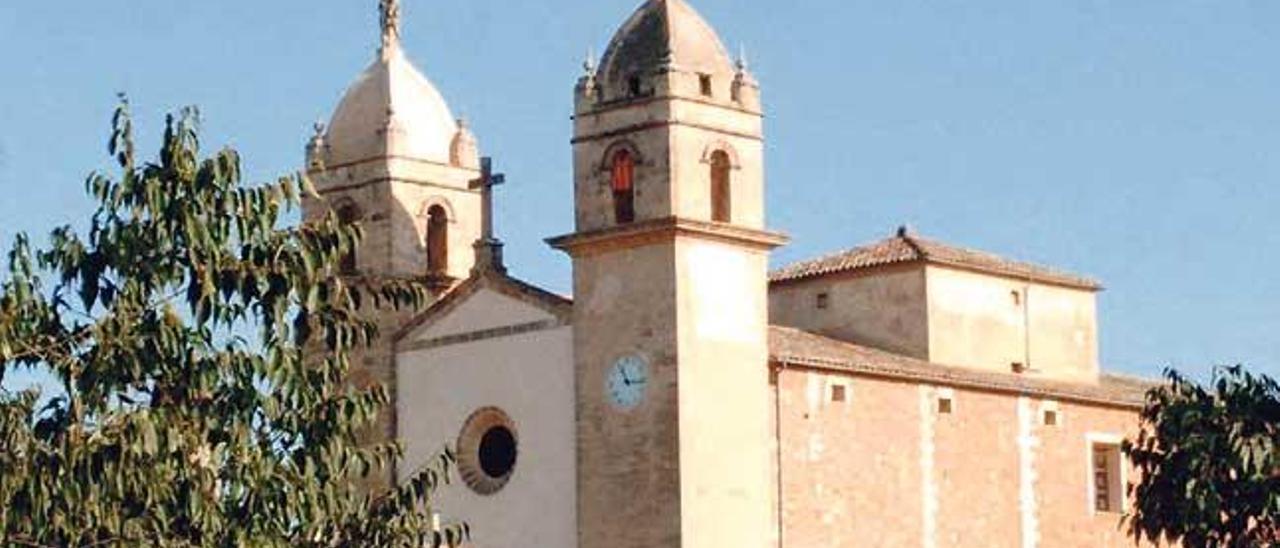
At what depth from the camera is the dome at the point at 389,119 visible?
47.5 metres

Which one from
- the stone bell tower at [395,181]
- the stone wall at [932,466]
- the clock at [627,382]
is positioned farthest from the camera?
the stone bell tower at [395,181]

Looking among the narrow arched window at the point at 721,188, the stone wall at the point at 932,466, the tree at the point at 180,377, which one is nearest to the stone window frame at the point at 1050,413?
the stone wall at the point at 932,466

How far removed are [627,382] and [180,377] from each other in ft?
60.8

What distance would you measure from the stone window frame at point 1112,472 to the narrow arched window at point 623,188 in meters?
9.96

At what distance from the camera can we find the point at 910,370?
1788 inches

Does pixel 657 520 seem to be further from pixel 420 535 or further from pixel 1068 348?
pixel 420 535

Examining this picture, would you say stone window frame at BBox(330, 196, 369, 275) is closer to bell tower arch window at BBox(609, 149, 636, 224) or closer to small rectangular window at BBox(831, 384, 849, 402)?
bell tower arch window at BBox(609, 149, 636, 224)

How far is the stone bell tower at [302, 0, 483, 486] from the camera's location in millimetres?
47281

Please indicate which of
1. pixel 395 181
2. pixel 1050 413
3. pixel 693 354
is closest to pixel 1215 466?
pixel 693 354

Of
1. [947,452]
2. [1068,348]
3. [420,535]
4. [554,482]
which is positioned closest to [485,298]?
[554,482]

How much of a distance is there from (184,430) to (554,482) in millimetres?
19774

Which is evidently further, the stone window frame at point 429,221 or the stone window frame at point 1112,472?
the stone window frame at point 1112,472

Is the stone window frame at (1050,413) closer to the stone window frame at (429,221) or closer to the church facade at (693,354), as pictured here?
the church facade at (693,354)

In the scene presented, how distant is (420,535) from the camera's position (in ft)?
84.9
